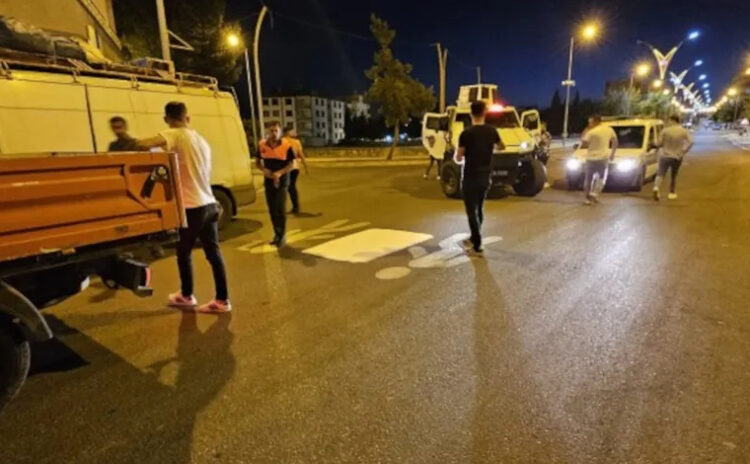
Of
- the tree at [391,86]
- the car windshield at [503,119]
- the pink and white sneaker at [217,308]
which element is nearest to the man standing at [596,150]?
the car windshield at [503,119]

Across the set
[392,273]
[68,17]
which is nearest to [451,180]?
[392,273]

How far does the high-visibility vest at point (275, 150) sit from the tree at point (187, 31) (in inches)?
678

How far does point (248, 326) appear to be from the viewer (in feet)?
13.9

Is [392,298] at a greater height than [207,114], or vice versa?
[207,114]

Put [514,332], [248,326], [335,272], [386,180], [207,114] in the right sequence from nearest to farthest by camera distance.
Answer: [514,332] → [248,326] → [335,272] → [207,114] → [386,180]

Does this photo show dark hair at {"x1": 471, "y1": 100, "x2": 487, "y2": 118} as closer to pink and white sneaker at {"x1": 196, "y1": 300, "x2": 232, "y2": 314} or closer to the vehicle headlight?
pink and white sneaker at {"x1": 196, "y1": 300, "x2": 232, "y2": 314}

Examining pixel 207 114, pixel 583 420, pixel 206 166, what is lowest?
pixel 583 420

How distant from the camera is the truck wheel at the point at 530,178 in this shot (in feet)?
37.2

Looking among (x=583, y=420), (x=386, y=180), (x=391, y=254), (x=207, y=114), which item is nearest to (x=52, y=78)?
(x=207, y=114)

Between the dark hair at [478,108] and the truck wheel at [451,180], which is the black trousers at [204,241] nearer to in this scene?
the dark hair at [478,108]

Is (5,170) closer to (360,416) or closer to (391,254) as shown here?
(360,416)

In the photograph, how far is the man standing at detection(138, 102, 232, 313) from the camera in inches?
166

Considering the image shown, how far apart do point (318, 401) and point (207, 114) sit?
250 inches

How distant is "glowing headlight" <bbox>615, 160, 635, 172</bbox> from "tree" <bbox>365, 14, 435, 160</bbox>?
15448 millimetres
